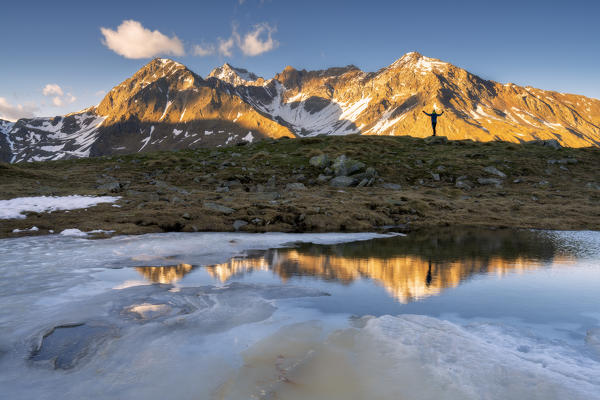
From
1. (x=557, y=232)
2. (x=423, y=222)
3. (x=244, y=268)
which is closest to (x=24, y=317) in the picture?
(x=244, y=268)

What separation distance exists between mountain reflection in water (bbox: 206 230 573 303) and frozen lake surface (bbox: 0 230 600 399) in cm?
8

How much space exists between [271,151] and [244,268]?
31501mm

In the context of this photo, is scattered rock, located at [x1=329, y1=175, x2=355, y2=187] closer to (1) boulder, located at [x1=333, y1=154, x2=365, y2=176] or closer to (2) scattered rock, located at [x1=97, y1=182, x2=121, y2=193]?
(1) boulder, located at [x1=333, y1=154, x2=365, y2=176]

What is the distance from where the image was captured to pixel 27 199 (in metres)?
17.6

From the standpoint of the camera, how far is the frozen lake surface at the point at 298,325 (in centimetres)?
421

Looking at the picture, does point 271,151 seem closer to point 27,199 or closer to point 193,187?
point 193,187

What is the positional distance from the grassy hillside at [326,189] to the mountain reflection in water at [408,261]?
4.19 m

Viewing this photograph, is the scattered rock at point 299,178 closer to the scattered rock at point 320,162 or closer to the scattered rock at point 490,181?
the scattered rock at point 320,162

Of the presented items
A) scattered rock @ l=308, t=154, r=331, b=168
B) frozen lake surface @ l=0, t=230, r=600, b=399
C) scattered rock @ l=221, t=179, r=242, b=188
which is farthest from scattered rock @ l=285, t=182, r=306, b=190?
frozen lake surface @ l=0, t=230, r=600, b=399

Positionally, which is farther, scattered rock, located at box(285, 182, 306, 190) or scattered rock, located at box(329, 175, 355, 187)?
scattered rock, located at box(329, 175, 355, 187)

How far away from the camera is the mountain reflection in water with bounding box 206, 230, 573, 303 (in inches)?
340

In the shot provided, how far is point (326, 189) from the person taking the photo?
25.6 meters

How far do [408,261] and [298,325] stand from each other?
5506 mm

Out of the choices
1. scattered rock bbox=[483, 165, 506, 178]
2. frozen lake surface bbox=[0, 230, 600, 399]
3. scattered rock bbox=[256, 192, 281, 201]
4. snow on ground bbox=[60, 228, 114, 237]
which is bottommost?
frozen lake surface bbox=[0, 230, 600, 399]
